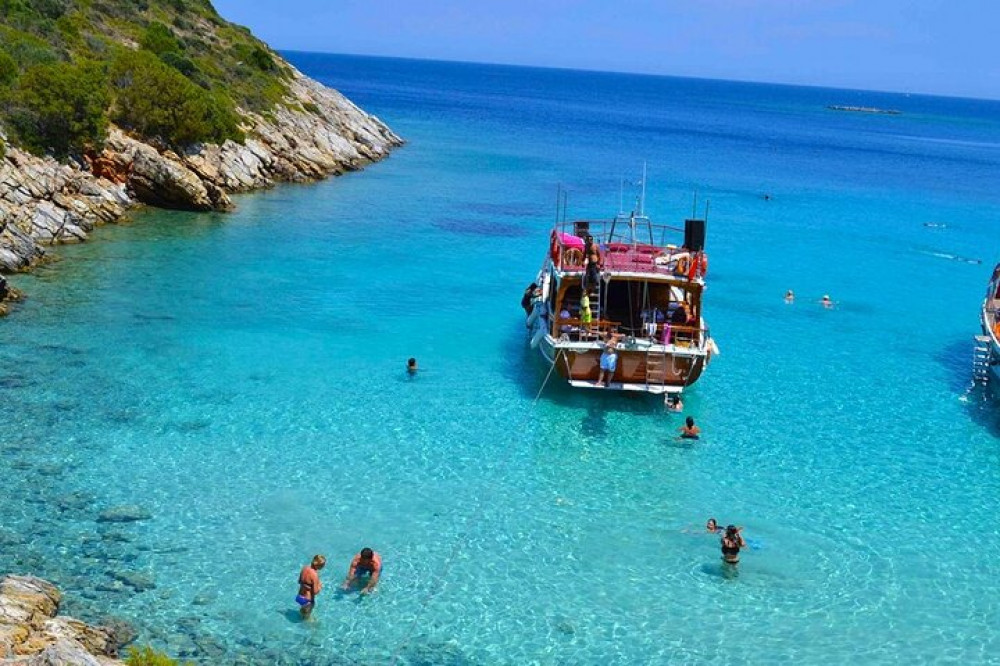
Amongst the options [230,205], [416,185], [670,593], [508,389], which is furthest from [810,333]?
[416,185]

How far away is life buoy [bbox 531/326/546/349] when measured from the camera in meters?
27.9

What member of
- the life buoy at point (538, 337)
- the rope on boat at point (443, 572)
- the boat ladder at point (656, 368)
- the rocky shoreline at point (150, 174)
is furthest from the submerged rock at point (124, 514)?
the rocky shoreline at point (150, 174)

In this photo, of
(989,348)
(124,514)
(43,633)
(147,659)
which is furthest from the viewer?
(989,348)

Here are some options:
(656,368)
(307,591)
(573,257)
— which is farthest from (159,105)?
(307,591)

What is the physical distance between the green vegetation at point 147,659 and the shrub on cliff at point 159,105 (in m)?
39.8

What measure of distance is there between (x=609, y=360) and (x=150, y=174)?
30.2 m

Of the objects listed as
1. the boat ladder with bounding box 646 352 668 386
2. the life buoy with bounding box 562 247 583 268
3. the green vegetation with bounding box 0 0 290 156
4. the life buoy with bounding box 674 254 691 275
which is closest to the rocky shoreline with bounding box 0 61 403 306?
the green vegetation with bounding box 0 0 290 156

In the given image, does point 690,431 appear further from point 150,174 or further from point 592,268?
point 150,174

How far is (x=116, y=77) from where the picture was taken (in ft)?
170

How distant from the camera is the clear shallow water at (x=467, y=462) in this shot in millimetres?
16922

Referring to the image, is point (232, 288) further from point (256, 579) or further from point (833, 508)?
point (833, 508)

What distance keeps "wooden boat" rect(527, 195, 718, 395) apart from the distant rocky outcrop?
1413 cm

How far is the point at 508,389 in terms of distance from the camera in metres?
27.5

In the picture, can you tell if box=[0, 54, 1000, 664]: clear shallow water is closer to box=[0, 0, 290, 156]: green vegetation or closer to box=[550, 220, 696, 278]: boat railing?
box=[550, 220, 696, 278]: boat railing
